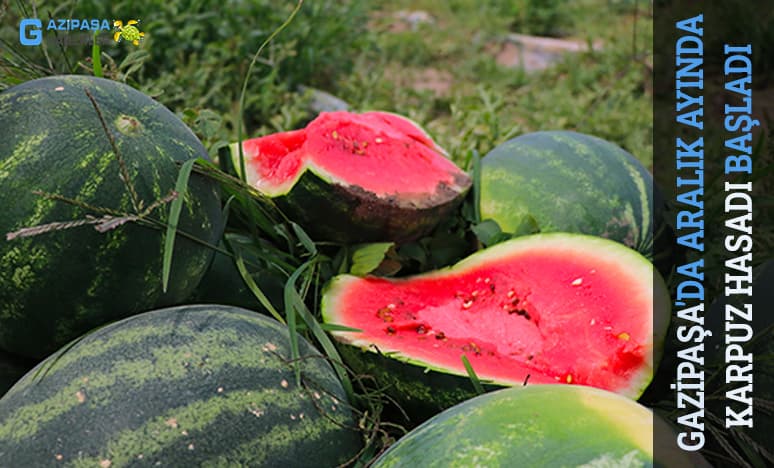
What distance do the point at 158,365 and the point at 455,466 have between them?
45cm

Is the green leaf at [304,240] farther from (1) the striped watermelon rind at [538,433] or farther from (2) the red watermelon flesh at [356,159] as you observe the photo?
(1) the striped watermelon rind at [538,433]

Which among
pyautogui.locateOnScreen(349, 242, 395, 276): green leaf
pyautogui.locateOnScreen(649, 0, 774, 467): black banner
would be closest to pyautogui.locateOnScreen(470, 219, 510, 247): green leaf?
pyautogui.locateOnScreen(349, 242, 395, 276): green leaf

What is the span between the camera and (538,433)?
1.03 meters

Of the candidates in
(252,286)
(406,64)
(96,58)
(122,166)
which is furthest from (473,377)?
(406,64)

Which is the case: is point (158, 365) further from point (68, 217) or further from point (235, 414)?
point (68, 217)

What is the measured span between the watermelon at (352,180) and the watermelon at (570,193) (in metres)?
0.11

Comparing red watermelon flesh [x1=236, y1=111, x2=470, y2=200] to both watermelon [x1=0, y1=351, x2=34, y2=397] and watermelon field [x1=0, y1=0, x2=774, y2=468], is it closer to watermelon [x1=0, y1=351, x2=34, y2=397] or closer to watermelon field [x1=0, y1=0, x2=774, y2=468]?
watermelon field [x1=0, y1=0, x2=774, y2=468]

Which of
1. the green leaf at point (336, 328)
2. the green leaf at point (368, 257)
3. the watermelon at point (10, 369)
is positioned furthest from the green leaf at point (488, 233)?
the watermelon at point (10, 369)

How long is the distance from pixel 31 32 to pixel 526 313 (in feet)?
3.64

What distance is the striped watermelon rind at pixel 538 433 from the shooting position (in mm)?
1002

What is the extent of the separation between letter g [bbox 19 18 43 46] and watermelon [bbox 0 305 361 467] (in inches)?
26.7

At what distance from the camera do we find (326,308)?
1.68m

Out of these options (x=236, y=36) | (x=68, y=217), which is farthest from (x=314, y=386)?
(x=236, y=36)

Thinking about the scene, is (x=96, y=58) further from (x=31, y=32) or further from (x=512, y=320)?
(x=512, y=320)
